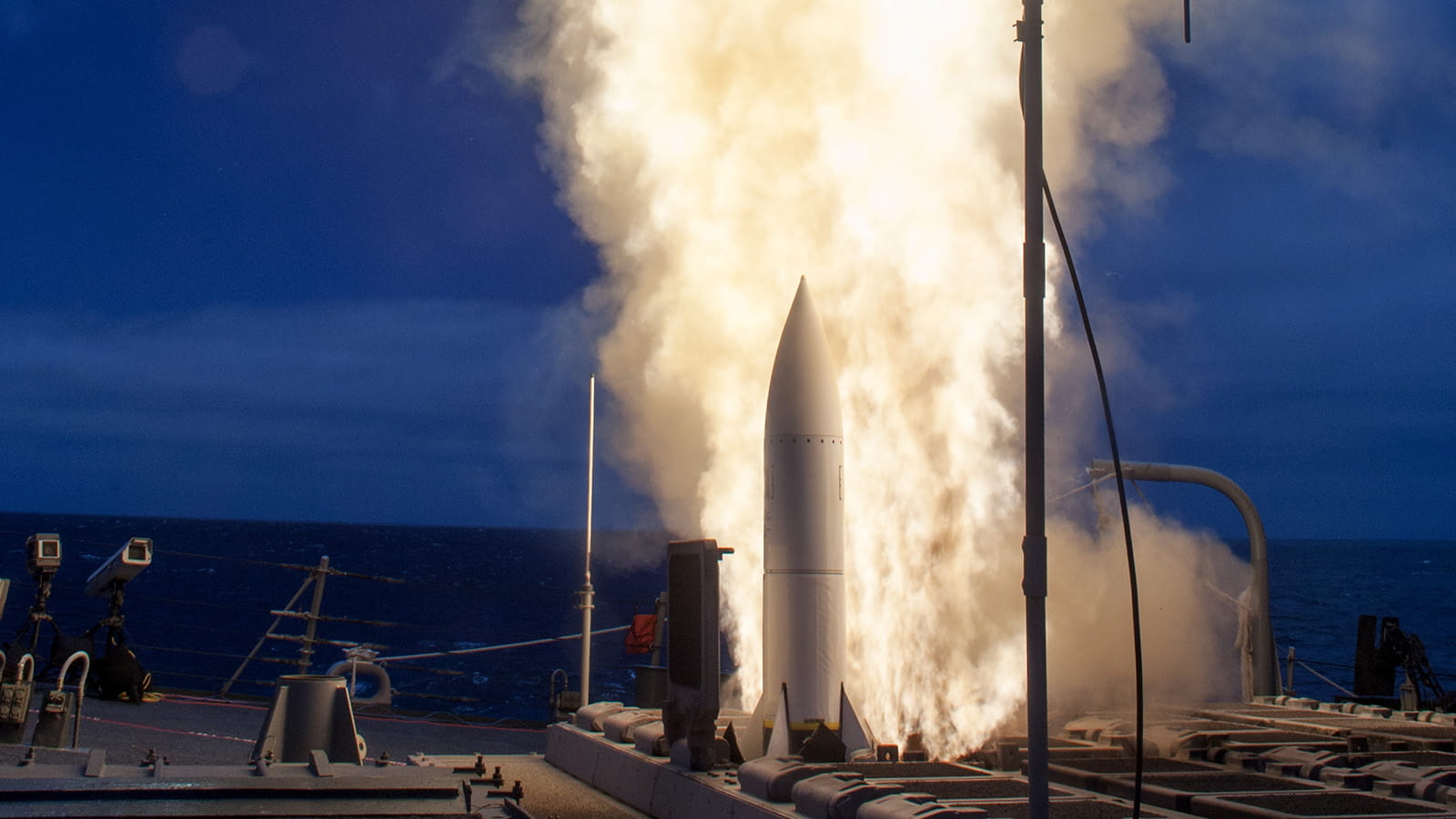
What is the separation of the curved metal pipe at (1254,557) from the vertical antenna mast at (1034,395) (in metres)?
16.0

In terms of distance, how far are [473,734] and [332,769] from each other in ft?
34.0

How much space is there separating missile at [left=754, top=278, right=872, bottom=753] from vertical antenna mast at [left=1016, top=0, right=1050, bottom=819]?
688cm

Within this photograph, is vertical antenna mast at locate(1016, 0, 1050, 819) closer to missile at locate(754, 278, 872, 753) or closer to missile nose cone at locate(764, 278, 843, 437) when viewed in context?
missile at locate(754, 278, 872, 753)

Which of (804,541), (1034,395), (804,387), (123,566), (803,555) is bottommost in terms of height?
(123,566)

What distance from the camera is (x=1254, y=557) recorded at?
2270cm

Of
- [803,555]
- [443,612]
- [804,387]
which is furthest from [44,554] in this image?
[443,612]

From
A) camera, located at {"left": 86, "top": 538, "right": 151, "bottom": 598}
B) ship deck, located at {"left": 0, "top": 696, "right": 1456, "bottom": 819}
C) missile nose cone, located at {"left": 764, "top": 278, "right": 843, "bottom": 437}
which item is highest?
missile nose cone, located at {"left": 764, "top": 278, "right": 843, "bottom": 437}

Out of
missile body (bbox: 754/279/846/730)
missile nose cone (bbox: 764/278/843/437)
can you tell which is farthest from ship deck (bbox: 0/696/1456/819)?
missile nose cone (bbox: 764/278/843/437)

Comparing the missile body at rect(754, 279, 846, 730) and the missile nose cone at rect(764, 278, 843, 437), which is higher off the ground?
the missile nose cone at rect(764, 278, 843, 437)

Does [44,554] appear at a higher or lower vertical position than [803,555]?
lower

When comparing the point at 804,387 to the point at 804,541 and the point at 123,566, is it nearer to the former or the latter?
the point at 804,541

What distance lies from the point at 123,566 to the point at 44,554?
69.9 inches

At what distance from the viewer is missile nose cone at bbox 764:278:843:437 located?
14625mm

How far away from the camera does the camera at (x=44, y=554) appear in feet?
37.6
